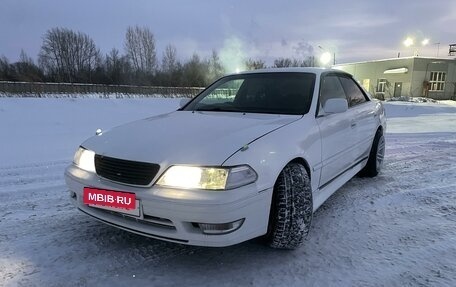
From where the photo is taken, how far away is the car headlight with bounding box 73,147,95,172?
8.80ft

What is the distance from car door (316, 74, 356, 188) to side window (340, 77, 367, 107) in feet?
0.49

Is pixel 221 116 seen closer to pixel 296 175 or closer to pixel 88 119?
pixel 296 175

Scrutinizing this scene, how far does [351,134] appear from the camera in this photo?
379cm

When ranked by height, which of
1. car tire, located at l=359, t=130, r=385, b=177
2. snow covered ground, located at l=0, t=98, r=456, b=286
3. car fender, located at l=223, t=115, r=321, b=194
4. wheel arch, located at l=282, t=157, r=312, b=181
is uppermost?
car fender, located at l=223, t=115, r=321, b=194

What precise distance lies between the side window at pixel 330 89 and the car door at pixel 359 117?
0.48 ft

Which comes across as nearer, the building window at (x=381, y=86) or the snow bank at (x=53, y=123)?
the snow bank at (x=53, y=123)

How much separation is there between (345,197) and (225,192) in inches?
87.2

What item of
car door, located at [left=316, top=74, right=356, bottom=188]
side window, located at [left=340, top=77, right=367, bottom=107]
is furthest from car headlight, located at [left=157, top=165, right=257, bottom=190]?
side window, located at [left=340, top=77, right=367, bottom=107]

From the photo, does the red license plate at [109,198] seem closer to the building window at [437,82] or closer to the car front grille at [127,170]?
the car front grille at [127,170]

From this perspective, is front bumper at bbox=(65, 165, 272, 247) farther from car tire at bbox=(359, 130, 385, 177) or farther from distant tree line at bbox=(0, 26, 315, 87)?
distant tree line at bbox=(0, 26, 315, 87)

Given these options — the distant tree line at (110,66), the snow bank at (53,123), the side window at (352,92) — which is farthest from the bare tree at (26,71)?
the side window at (352,92)

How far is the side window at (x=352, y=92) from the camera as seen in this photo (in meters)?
4.17

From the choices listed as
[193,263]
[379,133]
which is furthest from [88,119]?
[193,263]

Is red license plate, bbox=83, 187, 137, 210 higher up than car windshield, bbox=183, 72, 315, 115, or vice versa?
car windshield, bbox=183, 72, 315, 115
